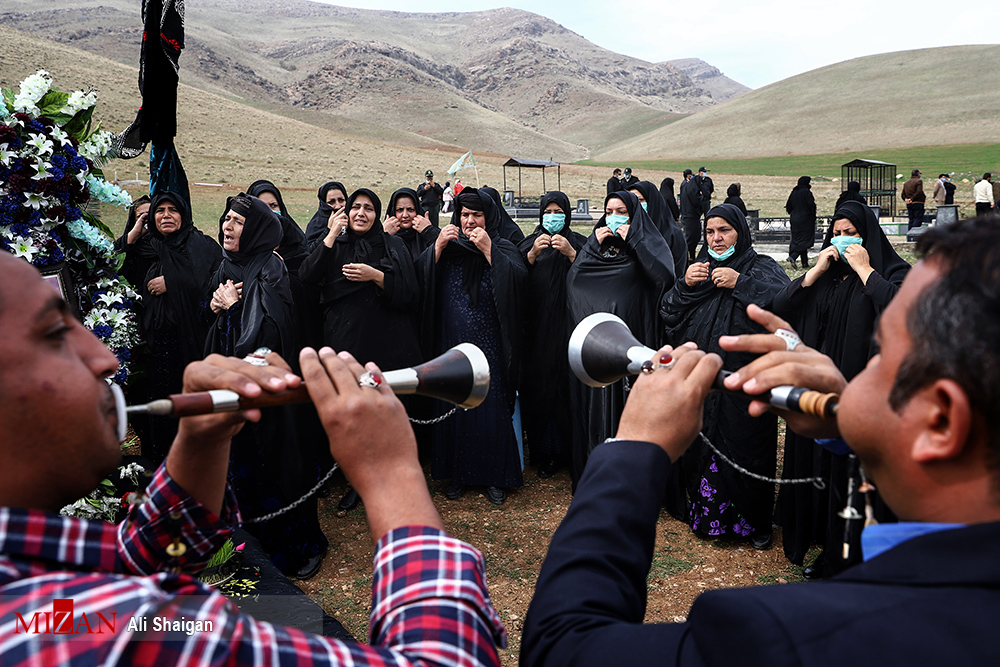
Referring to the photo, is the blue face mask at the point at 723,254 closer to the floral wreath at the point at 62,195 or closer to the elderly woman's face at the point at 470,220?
the elderly woman's face at the point at 470,220

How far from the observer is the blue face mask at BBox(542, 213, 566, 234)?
6012mm

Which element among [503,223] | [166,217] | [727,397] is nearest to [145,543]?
[727,397]

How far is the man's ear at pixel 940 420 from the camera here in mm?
882

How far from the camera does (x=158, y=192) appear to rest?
5617 millimetres

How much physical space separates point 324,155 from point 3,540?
159 ft

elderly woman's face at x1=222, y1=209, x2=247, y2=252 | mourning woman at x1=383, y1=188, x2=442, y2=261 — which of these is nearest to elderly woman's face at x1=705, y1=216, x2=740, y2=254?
mourning woman at x1=383, y1=188, x2=442, y2=261

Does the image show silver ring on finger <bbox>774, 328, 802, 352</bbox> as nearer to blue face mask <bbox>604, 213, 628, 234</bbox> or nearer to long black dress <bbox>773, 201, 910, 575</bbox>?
long black dress <bbox>773, 201, 910, 575</bbox>

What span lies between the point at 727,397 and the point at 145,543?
394 cm

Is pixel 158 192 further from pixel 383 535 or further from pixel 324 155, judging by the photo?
pixel 324 155

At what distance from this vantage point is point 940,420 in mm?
934

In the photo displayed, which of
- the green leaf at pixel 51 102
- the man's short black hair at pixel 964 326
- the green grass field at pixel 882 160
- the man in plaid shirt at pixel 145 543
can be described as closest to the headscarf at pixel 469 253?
the green leaf at pixel 51 102

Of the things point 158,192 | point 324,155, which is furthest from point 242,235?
point 324,155

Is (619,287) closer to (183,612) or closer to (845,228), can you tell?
(845,228)

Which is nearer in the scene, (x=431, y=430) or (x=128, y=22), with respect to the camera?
(x=431, y=430)
